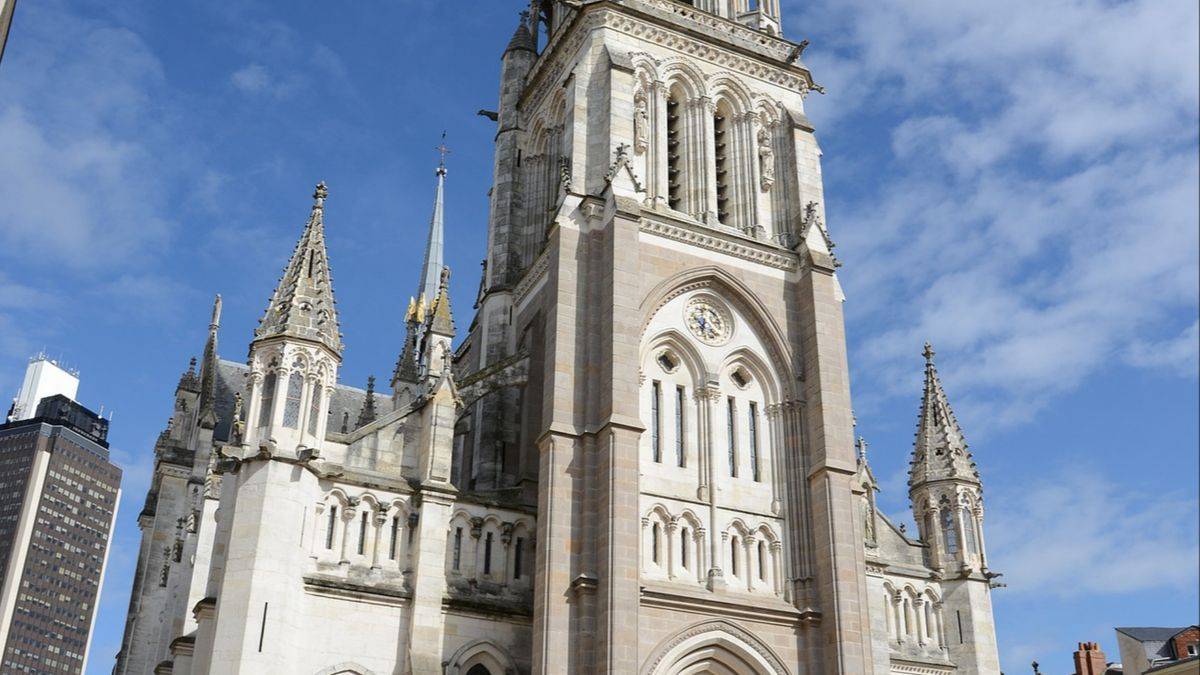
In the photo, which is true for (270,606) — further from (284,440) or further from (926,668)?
(926,668)

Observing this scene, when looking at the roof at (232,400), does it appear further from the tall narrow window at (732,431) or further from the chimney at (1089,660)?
the chimney at (1089,660)

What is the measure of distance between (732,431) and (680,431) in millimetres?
1482

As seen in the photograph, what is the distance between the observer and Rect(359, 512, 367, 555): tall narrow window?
2622cm

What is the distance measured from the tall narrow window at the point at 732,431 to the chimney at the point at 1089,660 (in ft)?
60.7

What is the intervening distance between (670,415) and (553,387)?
3353mm

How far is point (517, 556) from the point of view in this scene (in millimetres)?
27984

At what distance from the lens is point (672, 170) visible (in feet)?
110

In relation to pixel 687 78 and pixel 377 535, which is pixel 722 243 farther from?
pixel 377 535

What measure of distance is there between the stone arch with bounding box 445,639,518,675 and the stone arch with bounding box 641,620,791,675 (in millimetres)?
A: 3644

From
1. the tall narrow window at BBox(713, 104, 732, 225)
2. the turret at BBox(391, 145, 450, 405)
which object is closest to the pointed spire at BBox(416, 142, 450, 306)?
the turret at BBox(391, 145, 450, 405)

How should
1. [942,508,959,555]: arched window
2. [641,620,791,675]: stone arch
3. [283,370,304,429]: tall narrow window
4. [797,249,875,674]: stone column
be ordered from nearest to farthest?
[283,370,304,429]: tall narrow window, [641,620,791,675]: stone arch, [797,249,875,674]: stone column, [942,508,959,555]: arched window

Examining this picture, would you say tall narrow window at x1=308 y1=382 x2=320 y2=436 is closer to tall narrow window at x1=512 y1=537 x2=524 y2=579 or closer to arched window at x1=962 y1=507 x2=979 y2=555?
tall narrow window at x1=512 y1=537 x2=524 y2=579

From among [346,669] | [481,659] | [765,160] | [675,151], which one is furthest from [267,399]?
[765,160]

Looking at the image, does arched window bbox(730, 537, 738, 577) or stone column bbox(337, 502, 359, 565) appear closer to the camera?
stone column bbox(337, 502, 359, 565)
